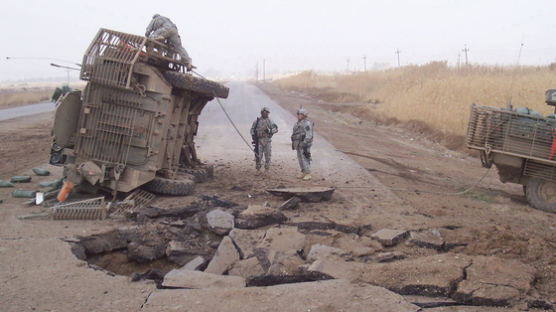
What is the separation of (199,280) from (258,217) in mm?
1985

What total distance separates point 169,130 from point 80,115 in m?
1.54

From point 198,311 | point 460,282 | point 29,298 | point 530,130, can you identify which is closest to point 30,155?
point 29,298

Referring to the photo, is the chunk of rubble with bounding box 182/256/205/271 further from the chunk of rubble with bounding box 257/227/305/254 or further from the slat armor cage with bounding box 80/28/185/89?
the slat armor cage with bounding box 80/28/185/89

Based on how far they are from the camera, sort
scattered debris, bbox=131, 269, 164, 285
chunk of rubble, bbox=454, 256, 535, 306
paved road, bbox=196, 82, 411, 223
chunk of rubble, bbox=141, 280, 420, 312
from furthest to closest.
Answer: paved road, bbox=196, 82, 411, 223 → scattered debris, bbox=131, 269, 164, 285 → chunk of rubble, bbox=454, 256, 535, 306 → chunk of rubble, bbox=141, 280, 420, 312

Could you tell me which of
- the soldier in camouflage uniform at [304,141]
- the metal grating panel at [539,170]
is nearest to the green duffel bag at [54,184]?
the soldier in camouflage uniform at [304,141]

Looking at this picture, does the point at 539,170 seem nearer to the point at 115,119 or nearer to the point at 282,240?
the point at 282,240

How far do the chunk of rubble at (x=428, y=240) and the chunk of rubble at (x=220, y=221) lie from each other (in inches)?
104

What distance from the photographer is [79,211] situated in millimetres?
6758

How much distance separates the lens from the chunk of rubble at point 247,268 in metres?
5.39

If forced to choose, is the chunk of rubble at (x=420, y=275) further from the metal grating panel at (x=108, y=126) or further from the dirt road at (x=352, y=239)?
the metal grating panel at (x=108, y=126)

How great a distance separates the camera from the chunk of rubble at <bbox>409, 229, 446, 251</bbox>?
6.03 metres

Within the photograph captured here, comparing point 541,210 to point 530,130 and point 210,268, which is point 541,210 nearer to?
point 530,130

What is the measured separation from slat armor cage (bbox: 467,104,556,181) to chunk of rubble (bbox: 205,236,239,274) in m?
6.00

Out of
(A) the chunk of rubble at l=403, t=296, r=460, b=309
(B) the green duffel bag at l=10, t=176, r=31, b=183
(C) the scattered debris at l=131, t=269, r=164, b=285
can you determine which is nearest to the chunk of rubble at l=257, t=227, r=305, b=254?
(C) the scattered debris at l=131, t=269, r=164, b=285
